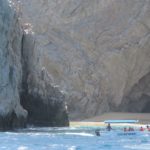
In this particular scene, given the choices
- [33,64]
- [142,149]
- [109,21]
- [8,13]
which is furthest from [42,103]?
[109,21]

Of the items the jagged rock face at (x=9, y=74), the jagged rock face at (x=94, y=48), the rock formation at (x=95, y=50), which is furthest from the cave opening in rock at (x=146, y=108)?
the jagged rock face at (x=9, y=74)

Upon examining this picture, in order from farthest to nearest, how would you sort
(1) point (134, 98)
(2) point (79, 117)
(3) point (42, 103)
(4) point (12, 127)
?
1. (1) point (134, 98)
2. (2) point (79, 117)
3. (3) point (42, 103)
4. (4) point (12, 127)

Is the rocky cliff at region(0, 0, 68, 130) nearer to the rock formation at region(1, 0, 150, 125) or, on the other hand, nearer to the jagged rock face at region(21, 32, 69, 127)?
the jagged rock face at region(21, 32, 69, 127)

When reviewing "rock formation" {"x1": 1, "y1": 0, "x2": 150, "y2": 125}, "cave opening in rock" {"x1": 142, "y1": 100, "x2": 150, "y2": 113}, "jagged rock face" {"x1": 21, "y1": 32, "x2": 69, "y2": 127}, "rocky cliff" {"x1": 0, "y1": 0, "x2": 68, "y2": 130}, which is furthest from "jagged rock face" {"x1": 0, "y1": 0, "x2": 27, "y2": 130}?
"cave opening in rock" {"x1": 142, "y1": 100, "x2": 150, "y2": 113}

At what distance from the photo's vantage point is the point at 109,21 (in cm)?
9338

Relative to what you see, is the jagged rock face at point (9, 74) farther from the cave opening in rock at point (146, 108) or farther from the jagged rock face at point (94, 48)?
the cave opening in rock at point (146, 108)

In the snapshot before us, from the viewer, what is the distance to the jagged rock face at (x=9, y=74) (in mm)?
50781

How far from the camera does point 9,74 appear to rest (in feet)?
172

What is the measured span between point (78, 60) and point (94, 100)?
7146 millimetres

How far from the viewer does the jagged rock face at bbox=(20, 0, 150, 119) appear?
84831 mm

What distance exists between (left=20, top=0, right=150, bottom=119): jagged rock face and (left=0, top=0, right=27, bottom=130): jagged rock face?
28.0m

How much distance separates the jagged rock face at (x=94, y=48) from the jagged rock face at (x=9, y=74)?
28035 millimetres

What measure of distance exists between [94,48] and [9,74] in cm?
3953

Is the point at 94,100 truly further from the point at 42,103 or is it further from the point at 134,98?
the point at 42,103
